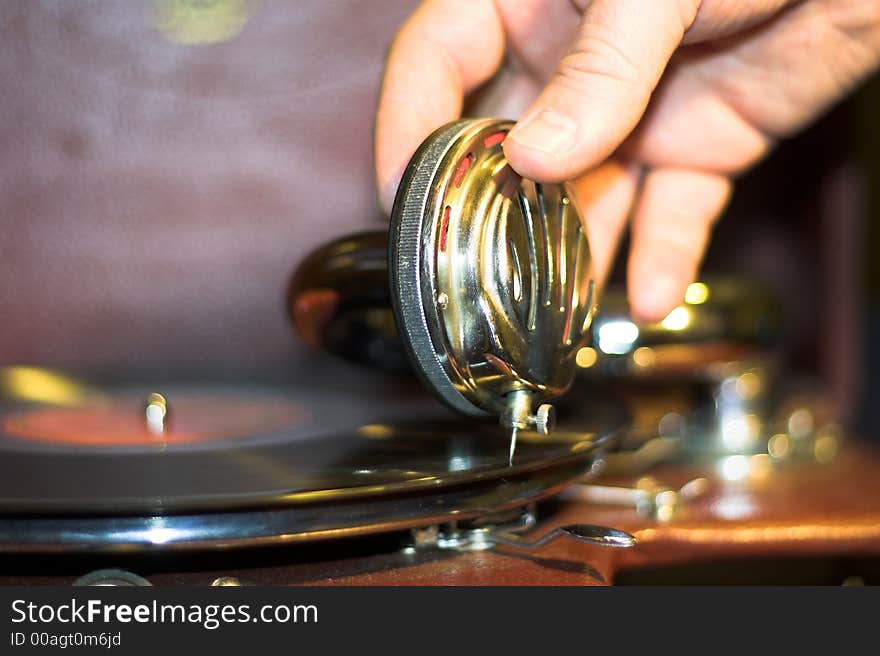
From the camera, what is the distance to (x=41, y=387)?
2.56 ft

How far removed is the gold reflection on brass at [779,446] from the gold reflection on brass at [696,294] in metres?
0.12

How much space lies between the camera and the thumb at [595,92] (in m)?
0.50

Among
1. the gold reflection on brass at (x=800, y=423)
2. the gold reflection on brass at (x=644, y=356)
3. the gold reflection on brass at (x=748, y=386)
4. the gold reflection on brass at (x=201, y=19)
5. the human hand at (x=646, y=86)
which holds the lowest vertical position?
the gold reflection on brass at (x=800, y=423)

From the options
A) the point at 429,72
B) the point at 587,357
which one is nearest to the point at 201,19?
the point at 429,72

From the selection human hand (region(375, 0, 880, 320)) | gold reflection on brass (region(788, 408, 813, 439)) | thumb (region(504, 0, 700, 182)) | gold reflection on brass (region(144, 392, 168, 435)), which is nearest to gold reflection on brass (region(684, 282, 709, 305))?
human hand (region(375, 0, 880, 320))

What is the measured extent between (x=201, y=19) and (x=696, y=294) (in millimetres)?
465

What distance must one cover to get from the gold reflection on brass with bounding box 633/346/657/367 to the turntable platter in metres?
0.09

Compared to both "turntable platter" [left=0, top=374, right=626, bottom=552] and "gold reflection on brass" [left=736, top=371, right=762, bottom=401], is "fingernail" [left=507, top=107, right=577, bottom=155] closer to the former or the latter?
"turntable platter" [left=0, top=374, right=626, bottom=552]

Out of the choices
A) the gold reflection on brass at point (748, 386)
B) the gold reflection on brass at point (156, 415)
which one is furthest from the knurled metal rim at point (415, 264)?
Answer: the gold reflection on brass at point (748, 386)

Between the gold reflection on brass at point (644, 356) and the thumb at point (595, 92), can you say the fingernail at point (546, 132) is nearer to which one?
the thumb at point (595, 92)

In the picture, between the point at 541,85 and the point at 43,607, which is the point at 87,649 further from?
the point at 541,85

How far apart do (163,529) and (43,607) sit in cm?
5

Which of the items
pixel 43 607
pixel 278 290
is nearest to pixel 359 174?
pixel 278 290

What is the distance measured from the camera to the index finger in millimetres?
630
